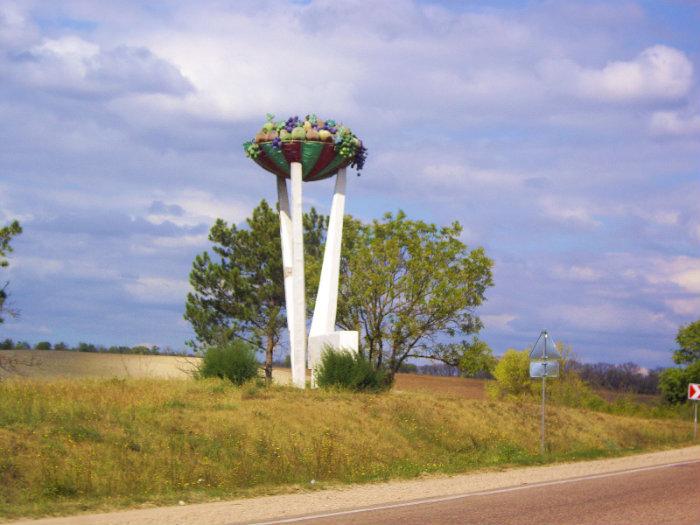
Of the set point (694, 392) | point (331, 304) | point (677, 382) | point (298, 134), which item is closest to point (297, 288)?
point (331, 304)

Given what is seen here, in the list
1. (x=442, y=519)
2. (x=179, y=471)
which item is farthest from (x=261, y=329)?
(x=442, y=519)

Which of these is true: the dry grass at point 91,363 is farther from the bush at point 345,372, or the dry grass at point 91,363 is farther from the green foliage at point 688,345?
the green foliage at point 688,345

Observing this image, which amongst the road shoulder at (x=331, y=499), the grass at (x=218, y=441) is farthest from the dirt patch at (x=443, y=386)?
the road shoulder at (x=331, y=499)

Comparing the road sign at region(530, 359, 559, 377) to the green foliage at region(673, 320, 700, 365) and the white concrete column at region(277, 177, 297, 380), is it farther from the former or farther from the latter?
the green foliage at region(673, 320, 700, 365)

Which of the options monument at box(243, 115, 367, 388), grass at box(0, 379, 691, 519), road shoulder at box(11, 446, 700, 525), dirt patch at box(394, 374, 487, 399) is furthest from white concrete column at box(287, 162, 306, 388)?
dirt patch at box(394, 374, 487, 399)

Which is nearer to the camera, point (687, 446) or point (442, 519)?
point (442, 519)

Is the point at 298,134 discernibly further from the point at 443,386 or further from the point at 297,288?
the point at 443,386

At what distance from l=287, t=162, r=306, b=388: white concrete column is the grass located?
9.37 feet

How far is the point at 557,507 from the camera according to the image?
44.9 ft

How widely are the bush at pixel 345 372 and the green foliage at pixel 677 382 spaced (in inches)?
1731

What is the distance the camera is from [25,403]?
19750mm

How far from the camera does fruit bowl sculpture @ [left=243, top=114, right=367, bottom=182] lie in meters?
33.1

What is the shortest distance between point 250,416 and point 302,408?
2637 mm

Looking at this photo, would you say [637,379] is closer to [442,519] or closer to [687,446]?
[687,446]
